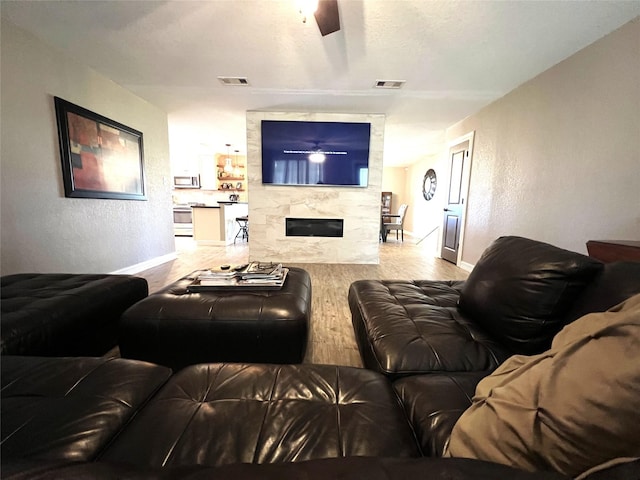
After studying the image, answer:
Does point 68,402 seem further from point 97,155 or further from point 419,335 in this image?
point 97,155

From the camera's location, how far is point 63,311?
125cm

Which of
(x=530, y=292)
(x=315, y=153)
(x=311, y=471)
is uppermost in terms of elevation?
(x=315, y=153)

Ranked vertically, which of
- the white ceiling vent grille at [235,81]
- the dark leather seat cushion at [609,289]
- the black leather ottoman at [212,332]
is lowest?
the black leather ottoman at [212,332]

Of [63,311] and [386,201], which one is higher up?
[386,201]

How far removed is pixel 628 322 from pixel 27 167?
141 inches

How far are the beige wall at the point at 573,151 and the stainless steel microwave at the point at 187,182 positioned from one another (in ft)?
24.1

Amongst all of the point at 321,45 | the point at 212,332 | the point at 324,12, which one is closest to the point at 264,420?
the point at 212,332

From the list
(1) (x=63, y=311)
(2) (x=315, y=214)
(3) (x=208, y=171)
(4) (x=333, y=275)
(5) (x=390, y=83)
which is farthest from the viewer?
(3) (x=208, y=171)

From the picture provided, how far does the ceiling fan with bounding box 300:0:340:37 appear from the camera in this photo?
162 centimetres

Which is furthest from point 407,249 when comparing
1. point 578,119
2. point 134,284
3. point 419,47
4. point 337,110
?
point 134,284

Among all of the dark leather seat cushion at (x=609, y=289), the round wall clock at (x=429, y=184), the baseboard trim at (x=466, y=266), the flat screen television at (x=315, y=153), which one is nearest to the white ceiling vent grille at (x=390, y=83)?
the flat screen television at (x=315, y=153)

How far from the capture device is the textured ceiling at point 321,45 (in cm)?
190

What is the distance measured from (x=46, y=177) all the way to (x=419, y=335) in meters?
3.34

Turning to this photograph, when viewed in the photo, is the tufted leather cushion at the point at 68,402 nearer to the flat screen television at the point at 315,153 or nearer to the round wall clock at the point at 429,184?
the flat screen television at the point at 315,153
